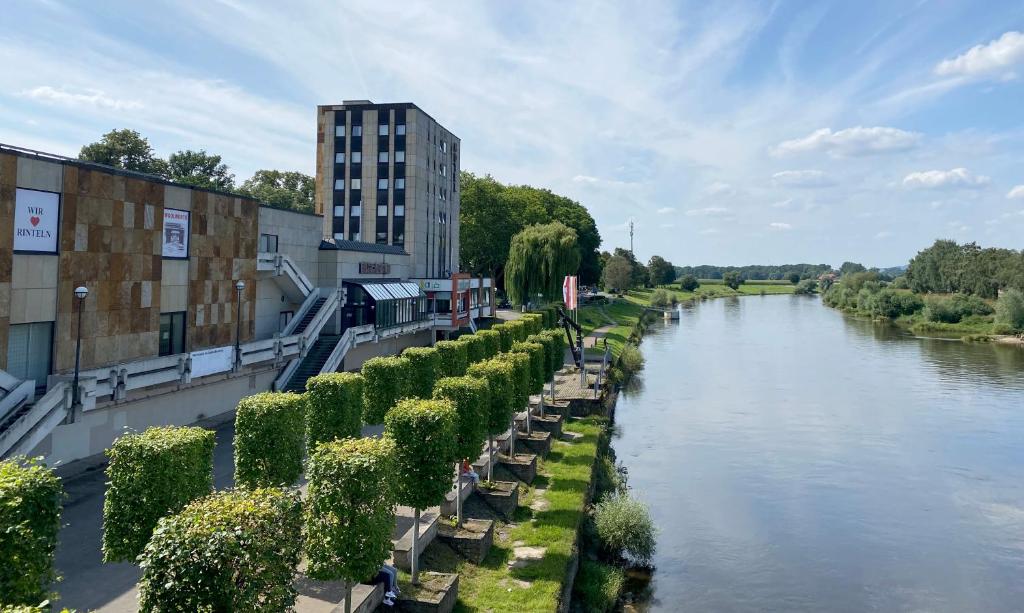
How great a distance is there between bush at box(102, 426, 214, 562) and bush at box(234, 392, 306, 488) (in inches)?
147

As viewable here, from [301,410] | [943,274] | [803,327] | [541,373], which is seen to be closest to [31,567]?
[301,410]

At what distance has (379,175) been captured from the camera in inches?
2749

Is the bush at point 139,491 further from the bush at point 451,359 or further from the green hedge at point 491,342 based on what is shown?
the green hedge at point 491,342

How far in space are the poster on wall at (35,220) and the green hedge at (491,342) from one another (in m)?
22.4

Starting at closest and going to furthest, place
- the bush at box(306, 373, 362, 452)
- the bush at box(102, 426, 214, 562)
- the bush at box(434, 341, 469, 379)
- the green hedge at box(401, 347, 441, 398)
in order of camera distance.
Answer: the bush at box(102, 426, 214, 562) → the bush at box(306, 373, 362, 452) → the green hedge at box(401, 347, 441, 398) → the bush at box(434, 341, 469, 379)

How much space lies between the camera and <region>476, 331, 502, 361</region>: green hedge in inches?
1634

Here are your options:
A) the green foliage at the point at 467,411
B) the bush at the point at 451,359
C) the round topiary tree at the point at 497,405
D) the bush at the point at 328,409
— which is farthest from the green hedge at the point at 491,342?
the green foliage at the point at 467,411

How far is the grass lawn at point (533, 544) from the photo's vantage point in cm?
1764

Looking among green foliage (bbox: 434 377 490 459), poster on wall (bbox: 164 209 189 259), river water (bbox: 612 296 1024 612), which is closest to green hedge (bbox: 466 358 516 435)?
green foliage (bbox: 434 377 490 459)

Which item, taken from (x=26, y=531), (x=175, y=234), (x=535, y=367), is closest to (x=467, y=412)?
(x=535, y=367)

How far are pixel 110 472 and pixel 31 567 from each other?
4.79 metres

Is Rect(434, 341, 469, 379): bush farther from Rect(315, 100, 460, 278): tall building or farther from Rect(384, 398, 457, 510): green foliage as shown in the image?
Rect(315, 100, 460, 278): tall building

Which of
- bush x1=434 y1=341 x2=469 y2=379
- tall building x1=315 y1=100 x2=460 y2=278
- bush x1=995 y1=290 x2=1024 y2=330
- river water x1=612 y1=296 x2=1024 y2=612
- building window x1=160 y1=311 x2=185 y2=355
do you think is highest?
tall building x1=315 y1=100 x2=460 y2=278

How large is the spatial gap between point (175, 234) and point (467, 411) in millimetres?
18664
